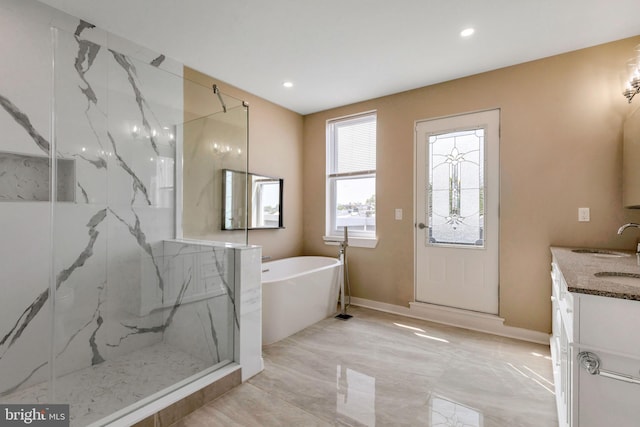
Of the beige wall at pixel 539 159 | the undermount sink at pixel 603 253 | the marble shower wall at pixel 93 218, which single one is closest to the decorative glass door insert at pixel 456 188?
the beige wall at pixel 539 159

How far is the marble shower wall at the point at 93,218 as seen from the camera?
1.87 metres

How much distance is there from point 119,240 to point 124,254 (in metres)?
0.11

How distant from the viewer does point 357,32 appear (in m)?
2.32

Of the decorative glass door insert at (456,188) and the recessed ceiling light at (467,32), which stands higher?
the recessed ceiling light at (467,32)

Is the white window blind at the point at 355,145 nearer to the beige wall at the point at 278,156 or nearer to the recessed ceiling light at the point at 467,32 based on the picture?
the beige wall at the point at 278,156

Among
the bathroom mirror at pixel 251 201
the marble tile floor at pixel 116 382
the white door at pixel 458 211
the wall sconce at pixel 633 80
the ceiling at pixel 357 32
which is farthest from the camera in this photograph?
the white door at pixel 458 211

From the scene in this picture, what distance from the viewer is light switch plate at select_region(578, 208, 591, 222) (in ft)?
8.30

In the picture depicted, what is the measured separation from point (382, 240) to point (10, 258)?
3196 mm

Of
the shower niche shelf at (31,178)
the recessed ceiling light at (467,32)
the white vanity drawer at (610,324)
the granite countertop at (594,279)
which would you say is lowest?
the white vanity drawer at (610,324)

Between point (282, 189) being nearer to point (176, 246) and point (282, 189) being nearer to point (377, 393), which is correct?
point (176, 246)

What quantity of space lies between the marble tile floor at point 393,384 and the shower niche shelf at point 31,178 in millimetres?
1606

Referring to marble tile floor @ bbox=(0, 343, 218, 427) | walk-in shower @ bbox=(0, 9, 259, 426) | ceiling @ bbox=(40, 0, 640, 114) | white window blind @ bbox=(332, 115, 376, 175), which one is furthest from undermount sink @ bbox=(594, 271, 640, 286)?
white window blind @ bbox=(332, 115, 376, 175)

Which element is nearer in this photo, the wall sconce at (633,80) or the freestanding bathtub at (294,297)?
the wall sconce at (633,80)

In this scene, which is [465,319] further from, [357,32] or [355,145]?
[357,32]
